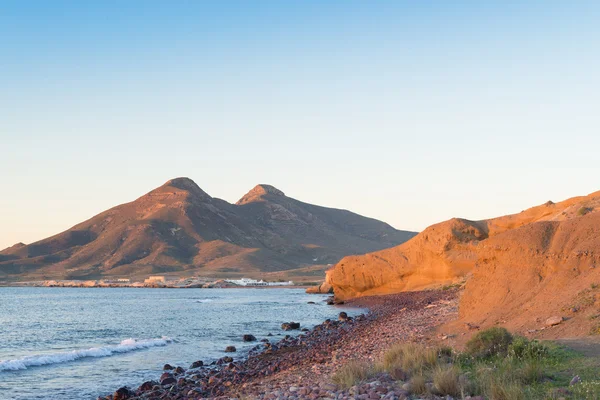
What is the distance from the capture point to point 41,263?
175 meters

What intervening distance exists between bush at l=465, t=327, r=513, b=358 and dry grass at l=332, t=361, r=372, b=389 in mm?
2763

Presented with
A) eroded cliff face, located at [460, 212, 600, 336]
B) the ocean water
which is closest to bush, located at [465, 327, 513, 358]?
eroded cliff face, located at [460, 212, 600, 336]

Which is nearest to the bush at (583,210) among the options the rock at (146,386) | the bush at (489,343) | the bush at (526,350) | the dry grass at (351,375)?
the bush at (489,343)

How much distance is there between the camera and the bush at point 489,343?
12.9 metres

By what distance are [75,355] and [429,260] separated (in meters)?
35.6

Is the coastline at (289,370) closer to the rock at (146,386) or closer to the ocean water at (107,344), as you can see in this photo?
the rock at (146,386)

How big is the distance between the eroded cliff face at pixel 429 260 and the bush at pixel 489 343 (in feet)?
99.9

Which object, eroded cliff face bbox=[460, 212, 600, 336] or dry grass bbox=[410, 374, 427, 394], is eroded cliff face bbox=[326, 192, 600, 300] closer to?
eroded cliff face bbox=[460, 212, 600, 336]

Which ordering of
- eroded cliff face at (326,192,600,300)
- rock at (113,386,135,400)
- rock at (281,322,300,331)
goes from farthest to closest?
eroded cliff face at (326,192,600,300), rock at (281,322,300,331), rock at (113,386,135,400)

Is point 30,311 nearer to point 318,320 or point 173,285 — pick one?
point 318,320

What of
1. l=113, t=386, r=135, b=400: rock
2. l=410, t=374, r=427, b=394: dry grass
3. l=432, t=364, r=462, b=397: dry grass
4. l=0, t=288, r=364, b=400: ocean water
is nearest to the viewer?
l=432, t=364, r=462, b=397: dry grass

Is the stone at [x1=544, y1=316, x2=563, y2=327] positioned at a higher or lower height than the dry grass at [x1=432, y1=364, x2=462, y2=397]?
lower

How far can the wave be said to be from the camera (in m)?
23.6

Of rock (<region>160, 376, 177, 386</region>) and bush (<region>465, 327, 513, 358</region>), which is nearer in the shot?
bush (<region>465, 327, 513, 358</region>)
